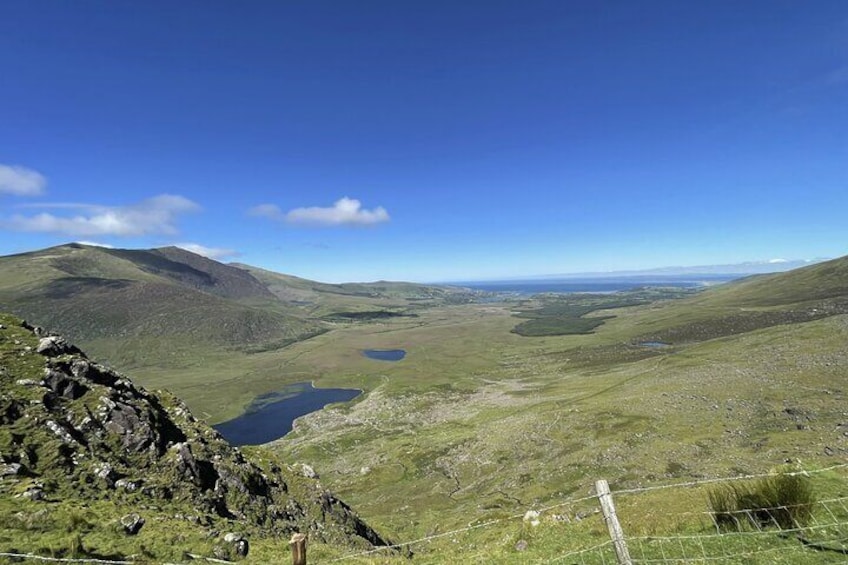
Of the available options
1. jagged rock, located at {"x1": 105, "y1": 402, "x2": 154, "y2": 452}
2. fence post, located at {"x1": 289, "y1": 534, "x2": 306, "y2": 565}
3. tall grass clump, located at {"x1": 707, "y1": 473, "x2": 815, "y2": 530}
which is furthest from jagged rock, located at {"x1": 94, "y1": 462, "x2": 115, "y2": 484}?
tall grass clump, located at {"x1": 707, "y1": 473, "x2": 815, "y2": 530}

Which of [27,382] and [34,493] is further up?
[27,382]

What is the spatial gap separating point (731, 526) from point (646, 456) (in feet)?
230

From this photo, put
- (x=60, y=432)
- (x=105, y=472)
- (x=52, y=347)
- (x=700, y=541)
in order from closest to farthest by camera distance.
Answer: (x=700, y=541) < (x=105, y=472) < (x=60, y=432) < (x=52, y=347)

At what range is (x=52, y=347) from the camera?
3216cm

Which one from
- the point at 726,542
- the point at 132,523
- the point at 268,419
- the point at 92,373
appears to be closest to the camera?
the point at 726,542

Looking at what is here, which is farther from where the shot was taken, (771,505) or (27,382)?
(27,382)

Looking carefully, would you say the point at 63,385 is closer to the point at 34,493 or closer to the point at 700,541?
the point at 34,493

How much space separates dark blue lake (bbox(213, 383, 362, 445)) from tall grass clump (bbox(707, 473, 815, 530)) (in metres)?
145

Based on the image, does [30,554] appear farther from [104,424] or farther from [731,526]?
[731,526]

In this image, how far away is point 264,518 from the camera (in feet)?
98.8

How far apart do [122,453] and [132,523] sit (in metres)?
8.51

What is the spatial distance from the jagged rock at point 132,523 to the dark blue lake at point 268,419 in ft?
428

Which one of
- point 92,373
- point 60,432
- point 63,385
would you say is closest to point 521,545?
point 60,432

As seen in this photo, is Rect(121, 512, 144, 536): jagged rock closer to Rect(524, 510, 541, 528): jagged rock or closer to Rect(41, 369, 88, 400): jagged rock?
Rect(41, 369, 88, 400): jagged rock
